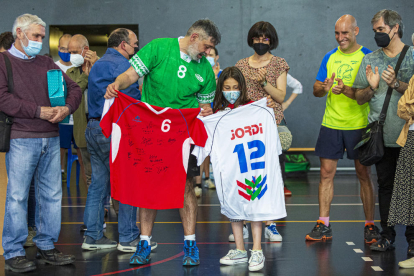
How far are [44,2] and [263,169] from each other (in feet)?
22.0

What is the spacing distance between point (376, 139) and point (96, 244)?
2.20 meters

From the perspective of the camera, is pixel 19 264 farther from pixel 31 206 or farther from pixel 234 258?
pixel 234 258

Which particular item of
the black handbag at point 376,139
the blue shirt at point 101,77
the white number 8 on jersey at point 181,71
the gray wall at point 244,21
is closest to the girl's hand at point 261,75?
the white number 8 on jersey at point 181,71

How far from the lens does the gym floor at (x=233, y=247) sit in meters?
3.02

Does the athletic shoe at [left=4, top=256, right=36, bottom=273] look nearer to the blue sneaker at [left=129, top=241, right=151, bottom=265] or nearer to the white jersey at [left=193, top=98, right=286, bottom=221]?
the blue sneaker at [left=129, top=241, right=151, bottom=265]

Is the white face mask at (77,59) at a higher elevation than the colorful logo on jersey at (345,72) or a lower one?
higher

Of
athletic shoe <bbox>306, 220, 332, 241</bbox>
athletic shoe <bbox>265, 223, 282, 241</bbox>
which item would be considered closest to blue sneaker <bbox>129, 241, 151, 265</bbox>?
athletic shoe <bbox>265, 223, 282, 241</bbox>

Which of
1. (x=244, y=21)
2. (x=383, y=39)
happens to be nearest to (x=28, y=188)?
(x=383, y=39)

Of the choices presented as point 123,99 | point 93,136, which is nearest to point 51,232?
point 93,136

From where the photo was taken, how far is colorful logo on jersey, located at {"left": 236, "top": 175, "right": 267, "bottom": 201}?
303cm

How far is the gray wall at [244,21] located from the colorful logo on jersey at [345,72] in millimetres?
4456

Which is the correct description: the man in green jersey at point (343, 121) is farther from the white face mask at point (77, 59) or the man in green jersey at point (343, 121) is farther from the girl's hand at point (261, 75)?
the white face mask at point (77, 59)

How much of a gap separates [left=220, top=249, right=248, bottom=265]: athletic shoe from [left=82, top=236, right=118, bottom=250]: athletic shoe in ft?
3.20

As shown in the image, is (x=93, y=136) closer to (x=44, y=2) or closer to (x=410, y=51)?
(x=410, y=51)
